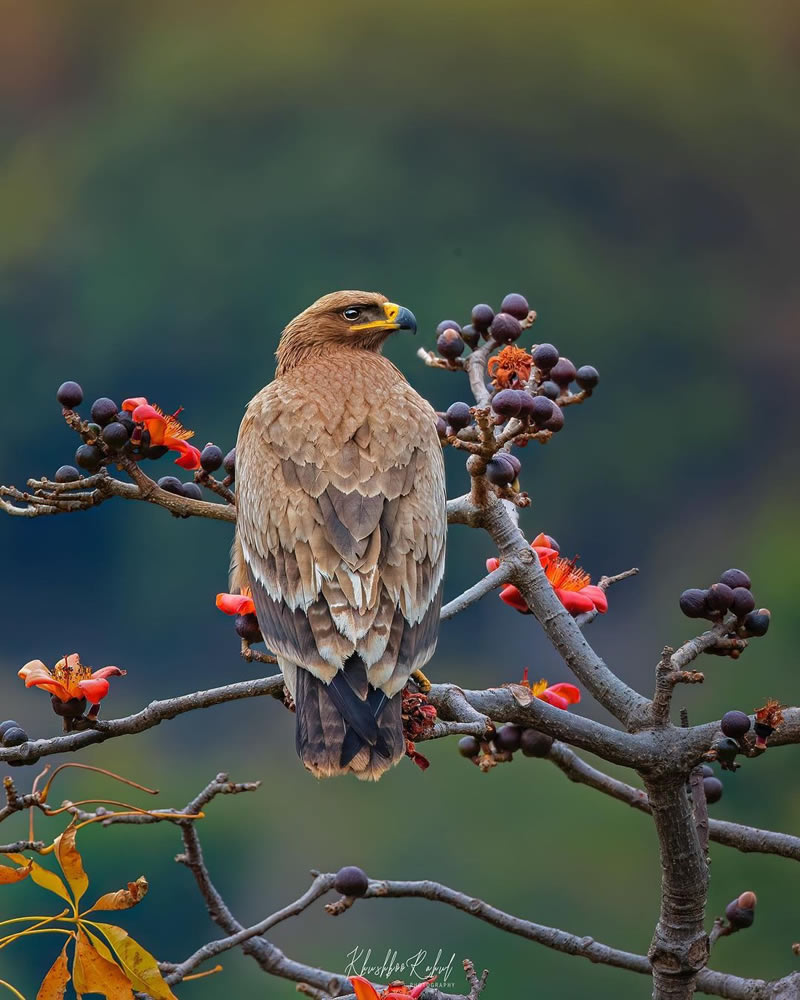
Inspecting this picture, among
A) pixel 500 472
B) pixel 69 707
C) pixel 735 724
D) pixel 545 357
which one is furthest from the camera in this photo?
pixel 545 357

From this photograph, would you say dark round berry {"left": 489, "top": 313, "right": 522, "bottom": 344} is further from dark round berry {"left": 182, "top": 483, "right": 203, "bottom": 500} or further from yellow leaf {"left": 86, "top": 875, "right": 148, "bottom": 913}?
yellow leaf {"left": 86, "top": 875, "right": 148, "bottom": 913}

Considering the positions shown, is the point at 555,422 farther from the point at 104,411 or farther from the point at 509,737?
the point at 104,411

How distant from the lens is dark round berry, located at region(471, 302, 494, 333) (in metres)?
3.36

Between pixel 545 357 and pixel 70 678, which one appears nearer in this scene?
pixel 70 678

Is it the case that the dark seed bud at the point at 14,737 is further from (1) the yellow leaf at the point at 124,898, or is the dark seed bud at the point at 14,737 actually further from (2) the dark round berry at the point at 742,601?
(2) the dark round berry at the point at 742,601

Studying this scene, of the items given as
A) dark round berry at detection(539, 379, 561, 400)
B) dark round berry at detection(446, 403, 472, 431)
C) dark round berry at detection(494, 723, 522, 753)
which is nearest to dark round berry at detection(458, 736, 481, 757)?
dark round berry at detection(494, 723, 522, 753)

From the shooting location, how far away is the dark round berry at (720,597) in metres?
2.83

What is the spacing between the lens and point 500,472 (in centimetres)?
290

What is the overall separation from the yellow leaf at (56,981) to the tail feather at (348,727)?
616 mm

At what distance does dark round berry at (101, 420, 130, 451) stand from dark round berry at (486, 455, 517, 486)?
2.61ft

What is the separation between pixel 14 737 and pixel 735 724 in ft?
4.59

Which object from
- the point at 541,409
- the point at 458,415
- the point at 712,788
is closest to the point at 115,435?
the point at 458,415

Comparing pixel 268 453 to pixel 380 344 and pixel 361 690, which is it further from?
pixel 380 344

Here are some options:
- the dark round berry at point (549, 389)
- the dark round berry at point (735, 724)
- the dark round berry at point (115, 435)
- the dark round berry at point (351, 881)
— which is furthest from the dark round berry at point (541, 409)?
the dark round berry at point (351, 881)
